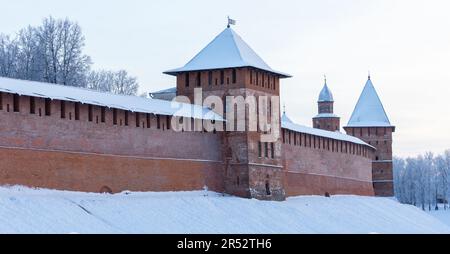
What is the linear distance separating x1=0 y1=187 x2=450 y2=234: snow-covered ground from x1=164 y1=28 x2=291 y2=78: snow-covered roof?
3.54 meters

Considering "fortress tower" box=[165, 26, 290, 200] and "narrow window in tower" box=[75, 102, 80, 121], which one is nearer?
"narrow window in tower" box=[75, 102, 80, 121]

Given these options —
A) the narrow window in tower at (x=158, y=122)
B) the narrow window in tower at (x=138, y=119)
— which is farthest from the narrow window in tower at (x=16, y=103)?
the narrow window in tower at (x=158, y=122)

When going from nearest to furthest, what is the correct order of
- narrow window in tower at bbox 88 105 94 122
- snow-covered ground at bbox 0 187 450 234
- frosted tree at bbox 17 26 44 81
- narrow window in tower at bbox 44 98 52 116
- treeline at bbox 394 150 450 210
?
snow-covered ground at bbox 0 187 450 234, narrow window in tower at bbox 44 98 52 116, narrow window in tower at bbox 88 105 94 122, frosted tree at bbox 17 26 44 81, treeline at bbox 394 150 450 210

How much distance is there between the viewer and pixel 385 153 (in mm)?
40156

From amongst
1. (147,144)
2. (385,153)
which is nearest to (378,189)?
(385,153)

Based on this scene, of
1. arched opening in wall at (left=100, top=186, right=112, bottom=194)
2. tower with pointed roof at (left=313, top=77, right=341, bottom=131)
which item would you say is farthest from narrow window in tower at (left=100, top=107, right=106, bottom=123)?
tower with pointed roof at (left=313, top=77, right=341, bottom=131)

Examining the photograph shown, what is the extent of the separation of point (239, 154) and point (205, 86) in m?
2.11

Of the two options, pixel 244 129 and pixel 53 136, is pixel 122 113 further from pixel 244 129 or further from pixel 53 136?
pixel 244 129

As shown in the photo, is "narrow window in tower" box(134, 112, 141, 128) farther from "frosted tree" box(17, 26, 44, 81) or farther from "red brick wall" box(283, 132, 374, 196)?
"frosted tree" box(17, 26, 44, 81)

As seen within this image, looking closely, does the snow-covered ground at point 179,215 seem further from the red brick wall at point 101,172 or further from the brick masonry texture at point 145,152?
the brick masonry texture at point 145,152

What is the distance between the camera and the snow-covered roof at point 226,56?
84.5 ft

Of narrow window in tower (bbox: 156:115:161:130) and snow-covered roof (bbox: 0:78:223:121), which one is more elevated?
snow-covered roof (bbox: 0:78:223:121)

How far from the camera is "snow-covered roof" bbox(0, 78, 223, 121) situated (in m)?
19.3
